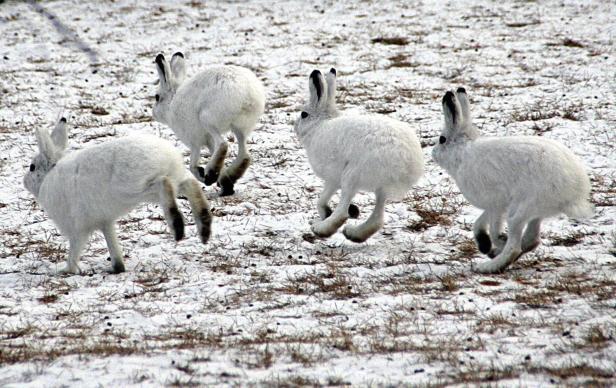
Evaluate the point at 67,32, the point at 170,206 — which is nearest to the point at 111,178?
the point at 170,206

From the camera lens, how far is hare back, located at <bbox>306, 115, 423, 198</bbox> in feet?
22.6

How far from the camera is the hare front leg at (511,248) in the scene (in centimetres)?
614

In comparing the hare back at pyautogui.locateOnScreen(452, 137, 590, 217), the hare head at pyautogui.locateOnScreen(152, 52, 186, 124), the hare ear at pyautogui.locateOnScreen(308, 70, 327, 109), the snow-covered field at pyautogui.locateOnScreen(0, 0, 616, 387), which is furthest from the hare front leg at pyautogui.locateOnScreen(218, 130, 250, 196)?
the hare back at pyautogui.locateOnScreen(452, 137, 590, 217)

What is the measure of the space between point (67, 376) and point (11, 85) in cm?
1107

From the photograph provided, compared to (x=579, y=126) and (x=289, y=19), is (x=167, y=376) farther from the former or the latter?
(x=289, y=19)

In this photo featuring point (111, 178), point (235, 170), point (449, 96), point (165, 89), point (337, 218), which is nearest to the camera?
point (111, 178)

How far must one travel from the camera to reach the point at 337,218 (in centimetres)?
731

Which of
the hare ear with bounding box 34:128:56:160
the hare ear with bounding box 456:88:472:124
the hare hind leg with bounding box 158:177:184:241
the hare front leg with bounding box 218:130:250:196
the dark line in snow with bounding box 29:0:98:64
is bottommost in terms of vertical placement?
the dark line in snow with bounding box 29:0:98:64

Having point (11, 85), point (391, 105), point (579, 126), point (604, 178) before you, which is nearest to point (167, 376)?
point (604, 178)

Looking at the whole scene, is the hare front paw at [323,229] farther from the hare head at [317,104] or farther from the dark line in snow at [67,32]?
the dark line in snow at [67,32]

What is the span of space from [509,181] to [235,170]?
3820mm

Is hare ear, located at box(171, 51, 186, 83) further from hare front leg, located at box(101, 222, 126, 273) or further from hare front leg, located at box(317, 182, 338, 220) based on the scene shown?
hare front leg, located at box(101, 222, 126, 273)

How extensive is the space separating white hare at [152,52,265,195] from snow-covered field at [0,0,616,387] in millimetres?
352

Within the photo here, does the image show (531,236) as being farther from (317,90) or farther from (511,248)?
(317,90)
